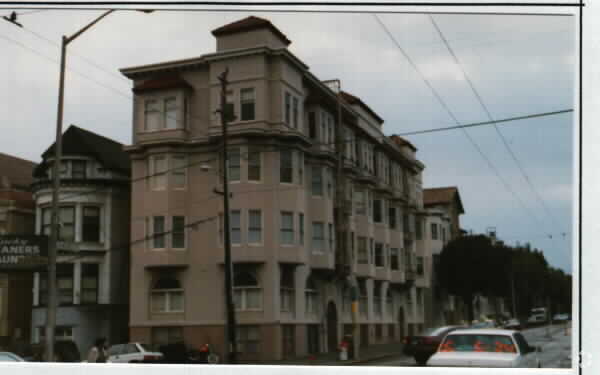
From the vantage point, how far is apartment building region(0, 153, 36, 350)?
16.2m

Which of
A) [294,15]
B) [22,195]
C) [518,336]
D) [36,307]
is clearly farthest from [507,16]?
[36,307]

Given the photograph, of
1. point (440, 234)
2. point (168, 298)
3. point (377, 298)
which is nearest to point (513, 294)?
point (440, 234)

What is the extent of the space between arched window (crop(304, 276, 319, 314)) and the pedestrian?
5.46m

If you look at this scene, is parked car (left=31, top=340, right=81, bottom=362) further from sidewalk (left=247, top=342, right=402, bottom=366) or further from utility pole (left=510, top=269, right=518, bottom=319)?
utility pole (left=510, top=269, right=518, bottom=319)

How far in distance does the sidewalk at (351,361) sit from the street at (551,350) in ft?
0.65

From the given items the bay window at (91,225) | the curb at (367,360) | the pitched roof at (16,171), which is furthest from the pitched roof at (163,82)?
the curb at (367,360)

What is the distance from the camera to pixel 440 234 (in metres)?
15.4

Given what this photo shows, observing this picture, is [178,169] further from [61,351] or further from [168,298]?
[61,351]

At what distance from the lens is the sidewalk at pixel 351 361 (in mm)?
12810

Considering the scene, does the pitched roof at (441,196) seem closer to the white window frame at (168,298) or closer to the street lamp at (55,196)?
the street lamp at (55,196)

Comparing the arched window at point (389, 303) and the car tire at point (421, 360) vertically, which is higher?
the arched window at point (389, 303)

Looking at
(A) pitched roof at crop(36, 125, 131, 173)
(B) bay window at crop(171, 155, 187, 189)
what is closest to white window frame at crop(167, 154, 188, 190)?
(B) bay window at crop(171, 155, 187, 189)

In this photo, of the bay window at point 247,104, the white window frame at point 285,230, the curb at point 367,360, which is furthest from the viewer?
the white window frame at point 285,230

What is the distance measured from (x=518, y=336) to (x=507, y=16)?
5178mm
